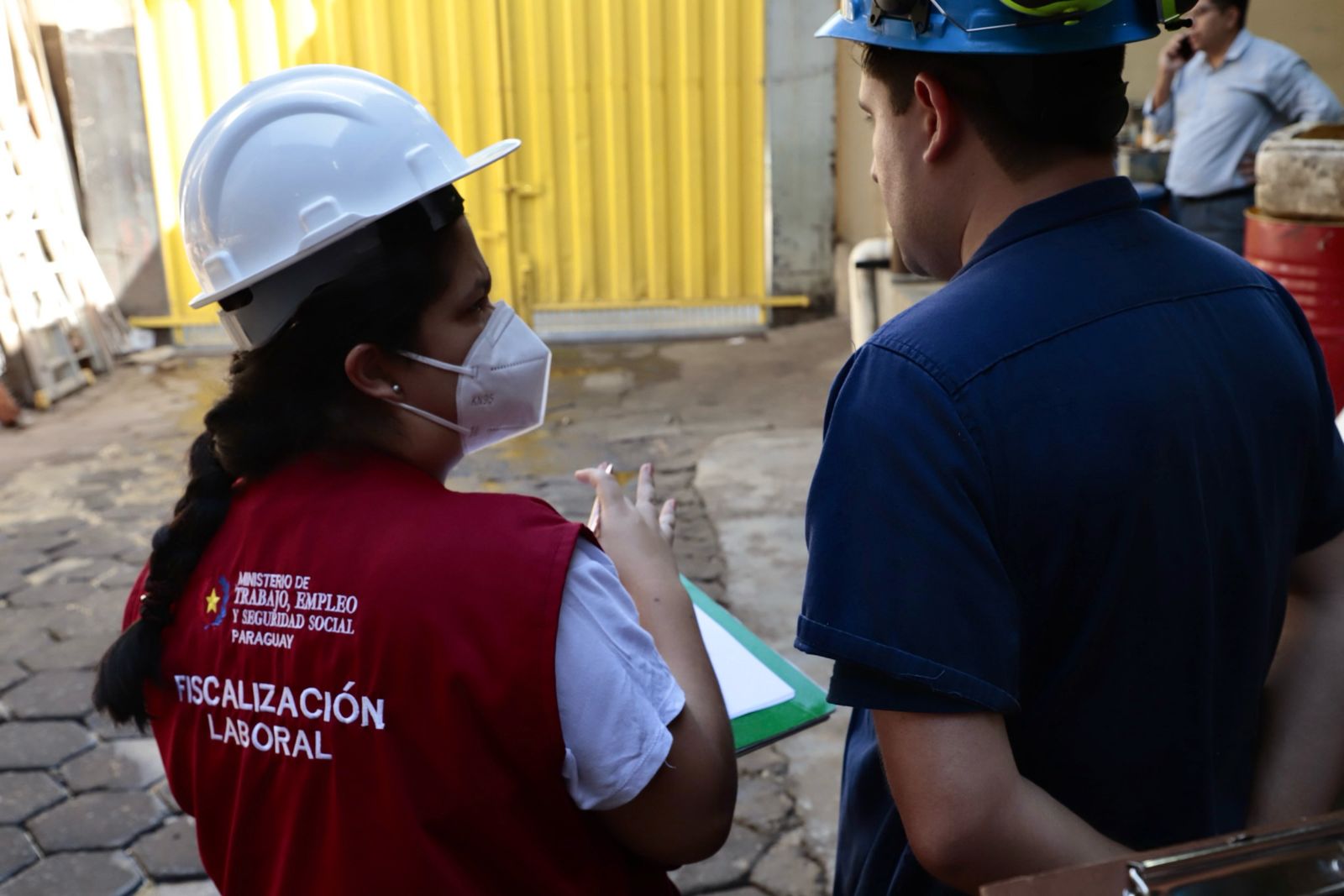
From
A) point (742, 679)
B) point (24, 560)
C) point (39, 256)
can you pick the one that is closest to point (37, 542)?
point (24, 560)

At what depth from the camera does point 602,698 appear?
1.24 metres

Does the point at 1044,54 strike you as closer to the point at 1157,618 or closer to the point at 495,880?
the point at 1157,618

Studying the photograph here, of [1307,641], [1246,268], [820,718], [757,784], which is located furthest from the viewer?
[757,784]

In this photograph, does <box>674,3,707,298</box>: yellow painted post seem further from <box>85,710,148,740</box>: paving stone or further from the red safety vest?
the red safety vest

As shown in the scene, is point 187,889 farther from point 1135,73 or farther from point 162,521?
point 1135,73

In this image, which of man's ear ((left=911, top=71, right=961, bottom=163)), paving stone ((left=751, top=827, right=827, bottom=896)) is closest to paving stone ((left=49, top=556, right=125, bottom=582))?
paving stone ((left=751, top=827, right=827, bottom=896))

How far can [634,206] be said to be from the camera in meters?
8.47

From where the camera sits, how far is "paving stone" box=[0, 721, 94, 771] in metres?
3.59

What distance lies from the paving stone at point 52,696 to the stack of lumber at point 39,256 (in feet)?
12.9

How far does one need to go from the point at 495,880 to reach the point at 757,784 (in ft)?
6.95

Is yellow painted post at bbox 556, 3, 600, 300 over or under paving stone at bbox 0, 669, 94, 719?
over

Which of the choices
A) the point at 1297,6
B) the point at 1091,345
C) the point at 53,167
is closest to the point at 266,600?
the point at 1091,345

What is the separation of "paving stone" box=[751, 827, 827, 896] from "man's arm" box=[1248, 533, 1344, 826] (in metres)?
1.70

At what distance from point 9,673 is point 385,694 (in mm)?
3515
